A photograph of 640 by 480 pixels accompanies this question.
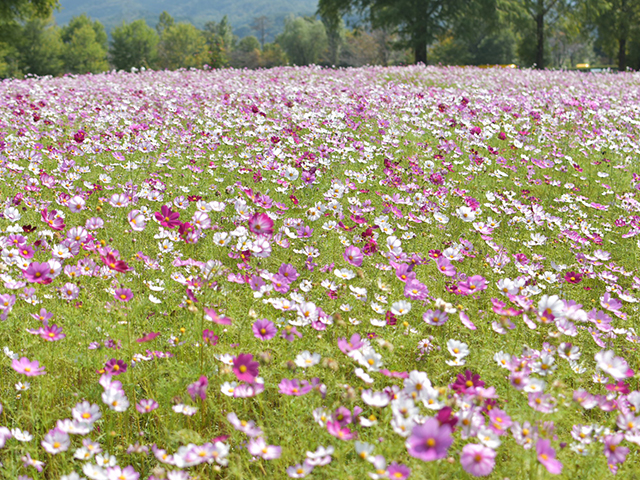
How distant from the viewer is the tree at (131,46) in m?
54.7

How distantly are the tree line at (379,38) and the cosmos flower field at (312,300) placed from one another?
34.8 ft

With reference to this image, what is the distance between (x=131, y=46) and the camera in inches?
2276

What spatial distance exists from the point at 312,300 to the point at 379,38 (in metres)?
59.5

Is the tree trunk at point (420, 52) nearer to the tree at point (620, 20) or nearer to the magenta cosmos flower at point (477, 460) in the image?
the tree at point (620, 20)

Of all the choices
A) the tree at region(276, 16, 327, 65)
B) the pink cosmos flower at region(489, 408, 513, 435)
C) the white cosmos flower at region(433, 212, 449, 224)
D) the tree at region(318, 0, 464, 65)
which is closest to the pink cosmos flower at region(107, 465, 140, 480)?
the pink cosmos flower at region(489, 408, 513, 435)

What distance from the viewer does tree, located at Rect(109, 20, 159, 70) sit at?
5466 centimetres

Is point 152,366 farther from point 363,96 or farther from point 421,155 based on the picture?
point 363,96

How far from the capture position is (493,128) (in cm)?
650

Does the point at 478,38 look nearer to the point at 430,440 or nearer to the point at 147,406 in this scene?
the point at 147,406

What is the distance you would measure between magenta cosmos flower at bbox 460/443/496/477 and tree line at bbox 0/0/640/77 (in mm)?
14632

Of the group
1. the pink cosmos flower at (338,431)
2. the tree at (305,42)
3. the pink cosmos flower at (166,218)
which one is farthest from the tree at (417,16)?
the tree at (305,42)

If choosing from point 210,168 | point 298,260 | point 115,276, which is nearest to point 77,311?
point 115,276

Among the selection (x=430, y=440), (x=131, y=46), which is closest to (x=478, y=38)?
(x=131, y=46)

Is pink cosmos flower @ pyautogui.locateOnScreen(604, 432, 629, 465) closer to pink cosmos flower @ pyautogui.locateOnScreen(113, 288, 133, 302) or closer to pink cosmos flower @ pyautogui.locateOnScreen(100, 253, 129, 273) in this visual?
pink cosmos flower @ pyautogui.locateOnScreen(100, 253, 129, 273)
